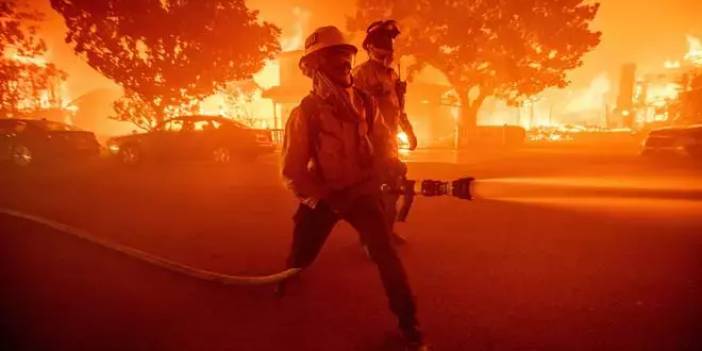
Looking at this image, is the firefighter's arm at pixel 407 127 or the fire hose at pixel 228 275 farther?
the firefighter's arm at pixel 407 127

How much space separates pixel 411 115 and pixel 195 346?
30126mm

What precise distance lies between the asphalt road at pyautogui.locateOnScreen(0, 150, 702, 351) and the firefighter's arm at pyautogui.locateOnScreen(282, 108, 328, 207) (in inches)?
38.2

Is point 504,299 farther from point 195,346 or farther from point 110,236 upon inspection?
point 110,236

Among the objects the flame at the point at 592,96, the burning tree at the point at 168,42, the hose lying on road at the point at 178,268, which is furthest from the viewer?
the flame at the point at 592,96

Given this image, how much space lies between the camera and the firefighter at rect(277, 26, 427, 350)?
102 inches

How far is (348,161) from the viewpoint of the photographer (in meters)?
2.64

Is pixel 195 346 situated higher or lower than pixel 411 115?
lower

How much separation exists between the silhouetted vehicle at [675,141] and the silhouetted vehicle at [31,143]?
60.1 ft

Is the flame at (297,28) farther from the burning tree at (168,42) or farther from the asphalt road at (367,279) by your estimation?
the asphalt road at (367,279)

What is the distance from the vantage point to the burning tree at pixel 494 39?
74.0 ft

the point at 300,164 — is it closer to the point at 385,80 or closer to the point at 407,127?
the point at 385,80

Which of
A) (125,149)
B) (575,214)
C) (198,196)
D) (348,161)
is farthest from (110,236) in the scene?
(125,149)

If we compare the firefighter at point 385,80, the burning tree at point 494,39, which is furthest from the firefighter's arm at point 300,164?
the burning tree at point 494,39

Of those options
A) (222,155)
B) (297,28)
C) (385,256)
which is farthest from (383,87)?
(297,28)
